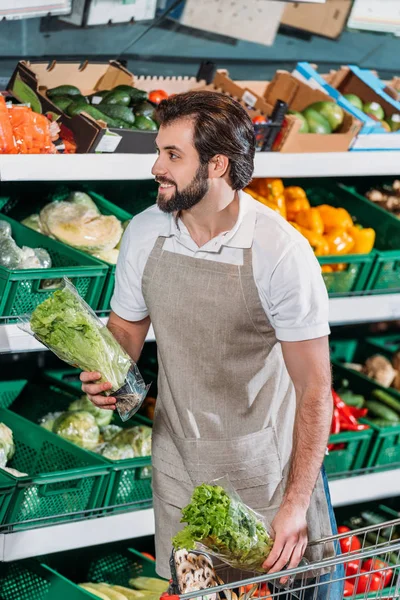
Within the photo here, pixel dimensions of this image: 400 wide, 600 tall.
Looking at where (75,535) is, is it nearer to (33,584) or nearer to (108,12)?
(33,584)

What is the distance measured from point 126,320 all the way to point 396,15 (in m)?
2.48

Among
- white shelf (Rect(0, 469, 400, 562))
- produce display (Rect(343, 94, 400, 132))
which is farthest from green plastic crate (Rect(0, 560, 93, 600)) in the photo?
produce display (Rect(343, 94, 400, 132))

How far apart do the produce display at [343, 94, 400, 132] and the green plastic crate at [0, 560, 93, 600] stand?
208 centimetres

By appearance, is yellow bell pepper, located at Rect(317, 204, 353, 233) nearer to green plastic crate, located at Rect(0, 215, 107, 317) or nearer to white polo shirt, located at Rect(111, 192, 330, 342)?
green plastic crate, located at Rect(0, 215, 107, 317)

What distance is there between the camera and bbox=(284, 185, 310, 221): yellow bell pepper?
12.3ft

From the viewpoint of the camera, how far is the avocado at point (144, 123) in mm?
3123

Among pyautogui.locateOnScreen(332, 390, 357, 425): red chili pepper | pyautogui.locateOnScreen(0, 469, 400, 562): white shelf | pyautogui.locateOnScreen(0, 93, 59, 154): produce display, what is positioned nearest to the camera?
pyautogui.locateOnScreen(0, 93, 59, 154): produce display

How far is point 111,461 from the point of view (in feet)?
9.80

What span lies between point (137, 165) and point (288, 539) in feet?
4.51

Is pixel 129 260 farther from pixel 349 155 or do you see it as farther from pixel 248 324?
pixel 349 155

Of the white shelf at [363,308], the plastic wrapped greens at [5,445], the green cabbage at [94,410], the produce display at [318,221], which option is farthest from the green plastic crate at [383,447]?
the plastic wrapped greens at [5,445]

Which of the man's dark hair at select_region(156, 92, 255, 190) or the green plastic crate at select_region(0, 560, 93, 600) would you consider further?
the green plastic crate at select_region(0, 560, 93, 600)

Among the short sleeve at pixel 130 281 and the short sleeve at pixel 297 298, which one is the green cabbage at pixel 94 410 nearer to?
the short sleeve at pixel 130 281

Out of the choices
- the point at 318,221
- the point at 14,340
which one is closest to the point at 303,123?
the point at 318,221
